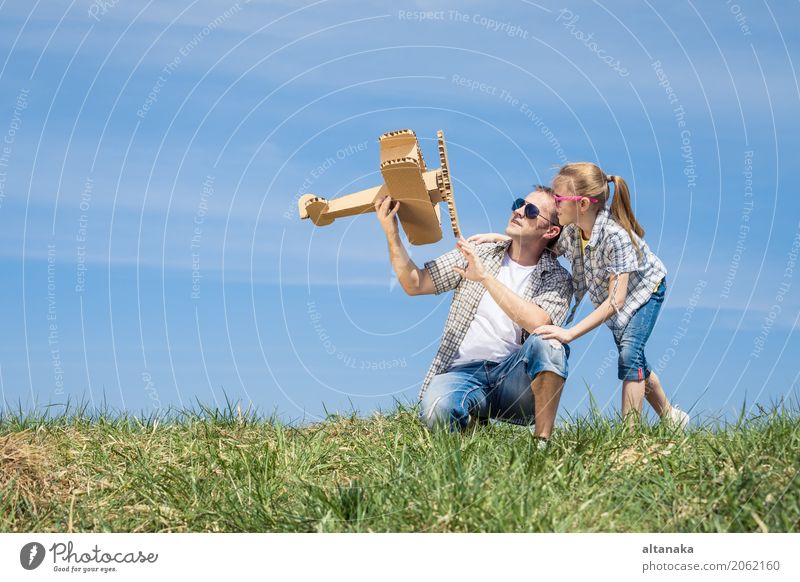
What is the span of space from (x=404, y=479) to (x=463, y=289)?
256 cm

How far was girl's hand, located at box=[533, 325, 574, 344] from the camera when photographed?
6777mm

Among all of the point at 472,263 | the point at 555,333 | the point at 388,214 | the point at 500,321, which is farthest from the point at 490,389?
the point at 388,214

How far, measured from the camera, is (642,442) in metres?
6.42

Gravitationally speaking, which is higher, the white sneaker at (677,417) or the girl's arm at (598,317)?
the girl's arm at (598,317)

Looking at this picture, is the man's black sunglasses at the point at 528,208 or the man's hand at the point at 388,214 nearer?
the man's hand at the point at 388,214

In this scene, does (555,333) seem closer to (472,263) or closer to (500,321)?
(500,321)

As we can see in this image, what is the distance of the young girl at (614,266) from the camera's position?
729cm

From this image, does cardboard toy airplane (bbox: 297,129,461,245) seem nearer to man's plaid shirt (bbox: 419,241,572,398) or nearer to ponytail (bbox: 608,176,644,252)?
man's plaid shirt (bbox: 419,241,572,398)

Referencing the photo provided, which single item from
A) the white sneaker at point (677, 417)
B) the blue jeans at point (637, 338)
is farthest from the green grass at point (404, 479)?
the blue jeans at point (637, 338)

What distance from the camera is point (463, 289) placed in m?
7.54

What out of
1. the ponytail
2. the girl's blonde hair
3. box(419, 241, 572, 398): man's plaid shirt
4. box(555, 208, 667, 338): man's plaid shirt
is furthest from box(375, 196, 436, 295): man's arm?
the ponytail

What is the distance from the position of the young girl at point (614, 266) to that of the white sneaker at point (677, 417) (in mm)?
13

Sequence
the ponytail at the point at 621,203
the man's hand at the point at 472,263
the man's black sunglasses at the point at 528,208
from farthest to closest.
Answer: the ponytail at the point at 621,203 < the man's black sunglasses at the point at 528,208 < the man's hand at the point at 472,263

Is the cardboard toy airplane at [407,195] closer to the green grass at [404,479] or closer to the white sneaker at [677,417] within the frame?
the green grass at [404,479]
